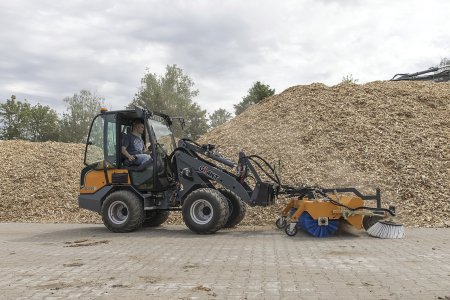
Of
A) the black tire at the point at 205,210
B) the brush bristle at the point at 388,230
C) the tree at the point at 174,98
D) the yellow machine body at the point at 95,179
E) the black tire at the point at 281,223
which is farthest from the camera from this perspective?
the tree at the point at 174,98

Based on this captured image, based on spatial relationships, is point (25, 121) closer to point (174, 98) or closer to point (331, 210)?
point (174, 98)

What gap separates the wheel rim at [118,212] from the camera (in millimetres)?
9898

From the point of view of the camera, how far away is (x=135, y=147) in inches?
403

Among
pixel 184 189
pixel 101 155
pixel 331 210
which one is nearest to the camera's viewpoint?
pixel 331 210

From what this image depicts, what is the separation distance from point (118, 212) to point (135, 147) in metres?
1.46

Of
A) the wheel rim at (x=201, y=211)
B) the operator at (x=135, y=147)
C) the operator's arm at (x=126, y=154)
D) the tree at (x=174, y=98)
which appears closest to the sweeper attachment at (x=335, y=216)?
the wheel rim at (x=201, y=211)

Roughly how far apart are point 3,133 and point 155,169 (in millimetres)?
36792

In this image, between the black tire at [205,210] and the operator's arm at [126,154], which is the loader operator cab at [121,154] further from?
the black tire at [205,210]

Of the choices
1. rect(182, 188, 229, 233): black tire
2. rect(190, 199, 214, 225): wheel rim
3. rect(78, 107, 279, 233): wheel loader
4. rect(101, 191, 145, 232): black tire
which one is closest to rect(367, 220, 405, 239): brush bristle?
rect(78, 107, 279, 233): wheel loader

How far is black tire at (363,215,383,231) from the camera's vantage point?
28.7 ft

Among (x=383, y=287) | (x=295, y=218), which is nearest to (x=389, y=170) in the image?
(x=295, y=218)

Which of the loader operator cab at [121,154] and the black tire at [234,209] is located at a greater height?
the loader operator cab at [121,154]

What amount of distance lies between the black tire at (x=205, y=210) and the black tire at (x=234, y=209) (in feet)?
3.07

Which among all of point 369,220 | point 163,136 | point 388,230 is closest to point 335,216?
point 369,220
